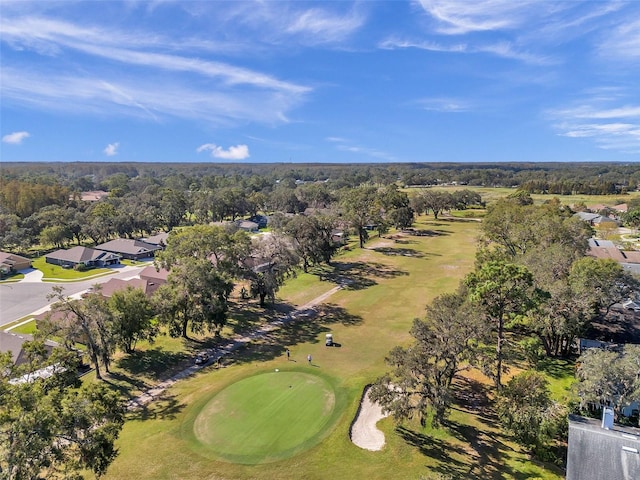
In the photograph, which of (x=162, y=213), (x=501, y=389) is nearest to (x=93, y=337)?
(x=501, y=389)

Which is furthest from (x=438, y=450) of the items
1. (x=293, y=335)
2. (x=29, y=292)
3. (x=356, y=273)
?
(x=29, y=292)

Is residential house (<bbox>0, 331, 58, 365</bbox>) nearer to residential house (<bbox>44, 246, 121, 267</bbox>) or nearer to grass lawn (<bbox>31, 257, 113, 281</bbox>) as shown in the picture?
grass lawn (<bbox>31, 257, 113, 281</bbox>)

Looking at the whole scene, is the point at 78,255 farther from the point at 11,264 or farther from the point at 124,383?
the point at 124,383

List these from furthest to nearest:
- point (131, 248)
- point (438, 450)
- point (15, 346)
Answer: point (131, 248), point (15, 346), point (438, 450)

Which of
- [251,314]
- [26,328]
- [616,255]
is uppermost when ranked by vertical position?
[616,255]

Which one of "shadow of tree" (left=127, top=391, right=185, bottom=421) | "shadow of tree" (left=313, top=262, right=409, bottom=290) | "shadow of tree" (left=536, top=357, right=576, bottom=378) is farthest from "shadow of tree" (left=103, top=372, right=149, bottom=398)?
"shadow of tree" (left=536, top=357, right=576, bottom=378)

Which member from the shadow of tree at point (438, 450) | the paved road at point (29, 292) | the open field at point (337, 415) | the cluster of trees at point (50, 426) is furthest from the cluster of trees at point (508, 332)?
the paved road at point (29, 292)

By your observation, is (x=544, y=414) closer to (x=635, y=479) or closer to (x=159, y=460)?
(x=635, y=479)
